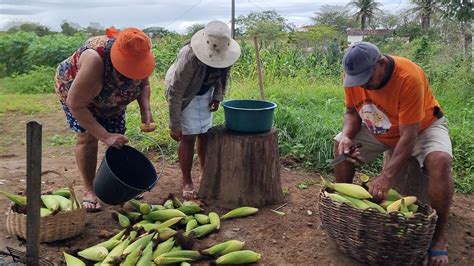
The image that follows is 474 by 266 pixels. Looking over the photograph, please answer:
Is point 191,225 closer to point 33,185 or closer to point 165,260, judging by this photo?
point 165,260

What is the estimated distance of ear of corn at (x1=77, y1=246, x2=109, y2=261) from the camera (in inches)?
123

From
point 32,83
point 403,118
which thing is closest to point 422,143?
point 403,118

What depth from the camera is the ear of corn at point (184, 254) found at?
10.3ft

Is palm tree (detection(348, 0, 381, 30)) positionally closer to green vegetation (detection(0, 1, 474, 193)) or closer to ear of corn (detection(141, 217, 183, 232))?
green vegetation (detection(0, 1, 474, 193))

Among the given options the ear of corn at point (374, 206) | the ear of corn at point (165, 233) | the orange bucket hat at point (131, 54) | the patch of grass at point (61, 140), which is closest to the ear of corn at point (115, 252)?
the ear of corn at point (165, 233)

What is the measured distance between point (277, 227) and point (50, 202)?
5.52 feet

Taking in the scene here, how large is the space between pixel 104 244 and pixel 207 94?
1606 millimetres

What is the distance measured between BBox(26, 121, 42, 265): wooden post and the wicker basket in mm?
1745

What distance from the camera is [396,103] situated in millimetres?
3336

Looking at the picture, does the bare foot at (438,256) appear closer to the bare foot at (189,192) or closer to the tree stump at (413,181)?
the tree stump at (413,181)

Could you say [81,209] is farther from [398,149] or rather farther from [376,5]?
[376,5]

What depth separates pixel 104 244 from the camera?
3.28 m

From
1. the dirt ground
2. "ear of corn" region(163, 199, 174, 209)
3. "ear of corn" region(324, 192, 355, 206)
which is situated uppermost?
"ear of corn" region(324, 192, 355, 206)

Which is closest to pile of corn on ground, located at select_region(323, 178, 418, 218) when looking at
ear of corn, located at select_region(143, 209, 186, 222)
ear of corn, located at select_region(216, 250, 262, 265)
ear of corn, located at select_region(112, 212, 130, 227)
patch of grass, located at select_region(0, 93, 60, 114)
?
ear of corn, located at select_region(216, 250, 262, 265)
